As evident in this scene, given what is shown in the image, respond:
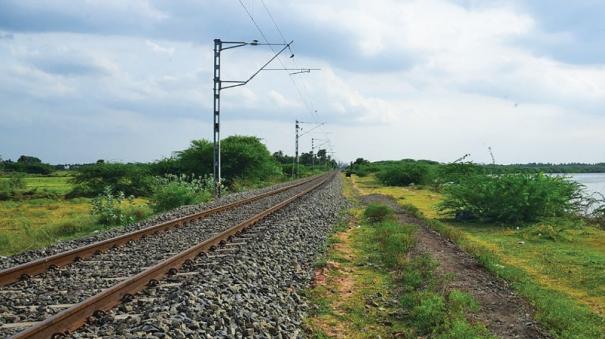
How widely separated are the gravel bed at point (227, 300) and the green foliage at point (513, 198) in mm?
12359

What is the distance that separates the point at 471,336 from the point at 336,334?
167cm

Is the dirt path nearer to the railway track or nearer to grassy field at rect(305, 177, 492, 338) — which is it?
grassy field at rect(305, 177, 492, 338)

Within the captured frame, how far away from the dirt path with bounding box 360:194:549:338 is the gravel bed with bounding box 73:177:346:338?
257 centimetres

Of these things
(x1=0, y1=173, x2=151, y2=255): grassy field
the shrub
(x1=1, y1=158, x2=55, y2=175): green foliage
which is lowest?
(x1=0, y1=173, x2=151, y2=255): grassy field

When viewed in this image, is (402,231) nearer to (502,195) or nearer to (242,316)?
(502,195)

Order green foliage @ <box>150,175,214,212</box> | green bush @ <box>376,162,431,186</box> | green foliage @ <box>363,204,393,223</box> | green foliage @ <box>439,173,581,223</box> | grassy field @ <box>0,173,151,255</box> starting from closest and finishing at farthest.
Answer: grassy field @ <box>0,173,151,255</box> < green foliage @ <box>363,204,393,223</box> < green foliage @ <box>439,173,581,223</box> < green foliage @ <box>150,175,214,212</box> < green bush @ <box>376,162,431,186</box>

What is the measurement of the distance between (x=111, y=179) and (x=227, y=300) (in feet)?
136

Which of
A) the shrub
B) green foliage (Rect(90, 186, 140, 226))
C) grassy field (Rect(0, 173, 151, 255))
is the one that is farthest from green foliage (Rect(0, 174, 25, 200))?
the shrub

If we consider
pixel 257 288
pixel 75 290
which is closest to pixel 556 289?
pixel 257 288

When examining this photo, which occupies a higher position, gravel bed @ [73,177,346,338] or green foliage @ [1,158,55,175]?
green foliage @ [1,158,55,175]

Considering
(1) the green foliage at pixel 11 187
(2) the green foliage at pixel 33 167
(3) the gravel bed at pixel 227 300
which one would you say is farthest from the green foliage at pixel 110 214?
(2) the green foliage at pixel 33 167

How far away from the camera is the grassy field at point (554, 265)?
8.06 m

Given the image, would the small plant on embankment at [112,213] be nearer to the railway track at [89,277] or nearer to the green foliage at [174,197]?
the green foliage at [174,197]

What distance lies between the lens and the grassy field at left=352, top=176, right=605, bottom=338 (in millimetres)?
8062
